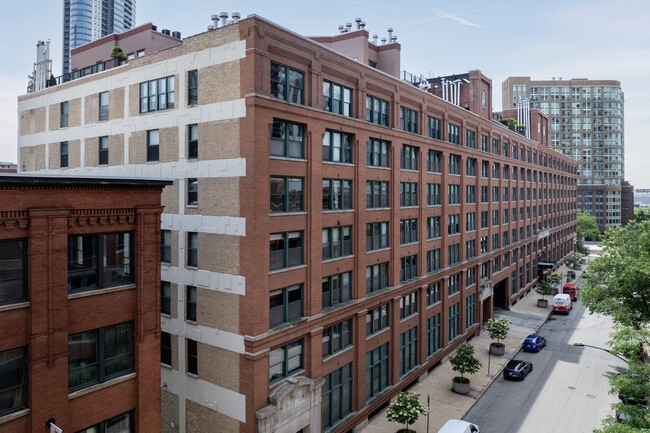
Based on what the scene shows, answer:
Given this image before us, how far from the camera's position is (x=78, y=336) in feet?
53.2

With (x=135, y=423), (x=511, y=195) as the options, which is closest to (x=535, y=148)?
(x=511, y=195)

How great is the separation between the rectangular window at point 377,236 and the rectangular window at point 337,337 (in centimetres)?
551

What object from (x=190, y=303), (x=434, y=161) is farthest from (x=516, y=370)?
(x=190, y=303)

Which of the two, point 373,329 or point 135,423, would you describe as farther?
point 373,329

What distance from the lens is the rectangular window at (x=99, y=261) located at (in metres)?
16.3

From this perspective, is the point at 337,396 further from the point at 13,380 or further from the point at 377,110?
the point at 377,110

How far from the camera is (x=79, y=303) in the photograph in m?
16.1

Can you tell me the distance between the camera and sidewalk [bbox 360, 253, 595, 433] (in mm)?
29891

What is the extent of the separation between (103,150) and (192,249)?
36.7 ft

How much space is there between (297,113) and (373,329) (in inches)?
627

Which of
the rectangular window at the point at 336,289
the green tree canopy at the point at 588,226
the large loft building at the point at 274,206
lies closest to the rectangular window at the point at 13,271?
the large loft building at the point at 274,206

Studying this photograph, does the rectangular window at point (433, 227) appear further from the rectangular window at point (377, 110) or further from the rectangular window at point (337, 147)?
the rectangular window at point (337, 147)

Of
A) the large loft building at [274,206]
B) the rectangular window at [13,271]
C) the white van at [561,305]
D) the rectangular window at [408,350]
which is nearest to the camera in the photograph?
the rectangular window at [13,271]

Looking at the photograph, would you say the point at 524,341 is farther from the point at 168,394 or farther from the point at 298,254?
the point at 168,394
